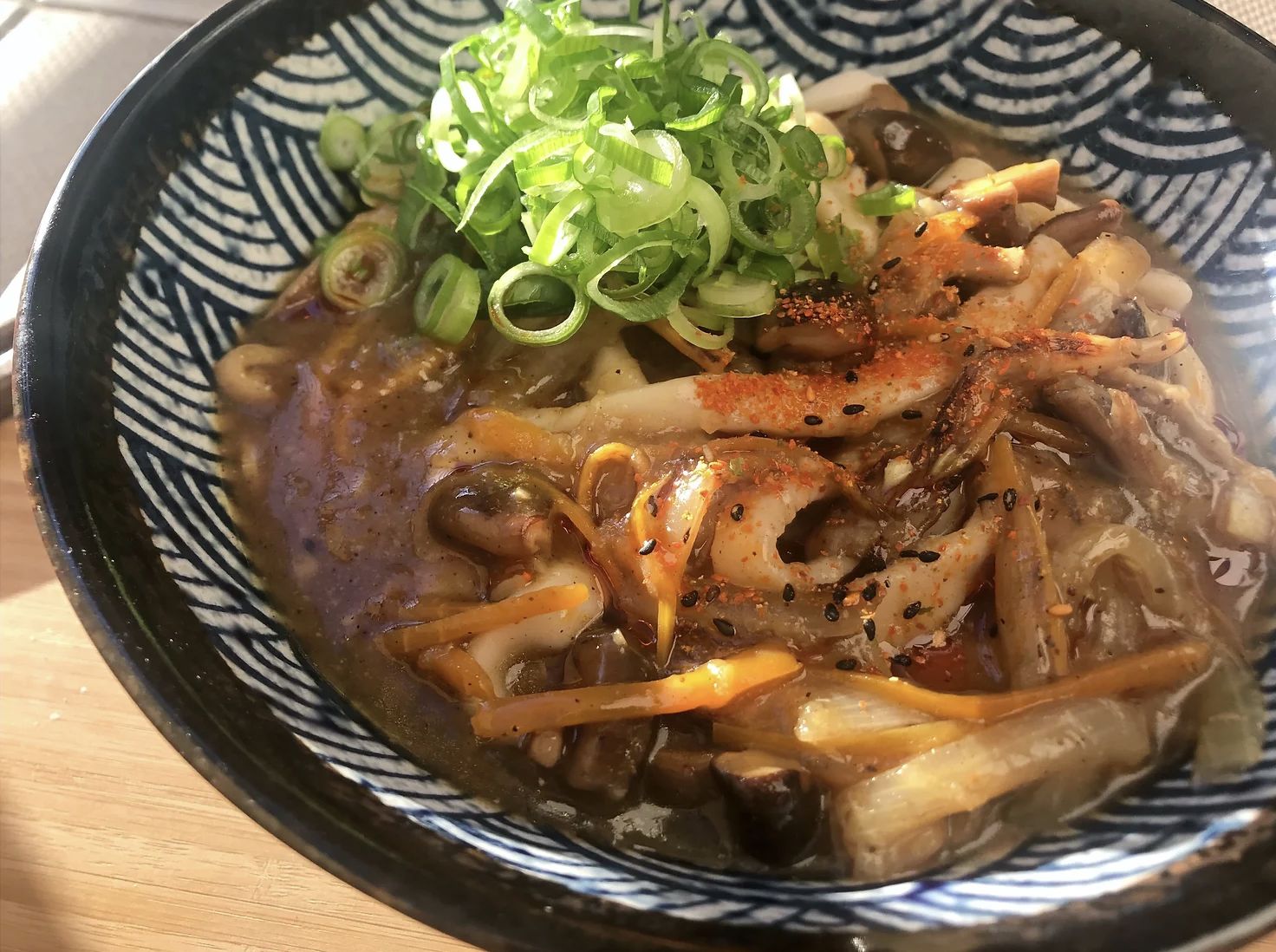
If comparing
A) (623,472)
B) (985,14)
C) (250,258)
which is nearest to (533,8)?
(250,258)

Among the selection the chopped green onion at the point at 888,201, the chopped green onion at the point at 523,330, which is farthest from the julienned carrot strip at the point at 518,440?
the chopped green onion at the point at 888,201

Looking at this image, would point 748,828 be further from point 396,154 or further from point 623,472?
point 396,154

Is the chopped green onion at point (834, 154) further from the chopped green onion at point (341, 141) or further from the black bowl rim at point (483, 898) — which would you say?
the black bowl rim at point (483, 898)

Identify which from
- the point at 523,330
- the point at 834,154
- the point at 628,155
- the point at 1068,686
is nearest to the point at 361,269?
the point at 523,330

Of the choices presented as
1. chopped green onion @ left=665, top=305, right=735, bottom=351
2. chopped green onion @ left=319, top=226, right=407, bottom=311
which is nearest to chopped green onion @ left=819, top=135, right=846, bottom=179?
chopped green onion @ left=665, top=305, right=735, bottom=351

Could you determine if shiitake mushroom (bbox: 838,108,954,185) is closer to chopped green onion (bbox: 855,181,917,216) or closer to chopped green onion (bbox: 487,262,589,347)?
chopped green onion (bbox: 855,181,917,216)
